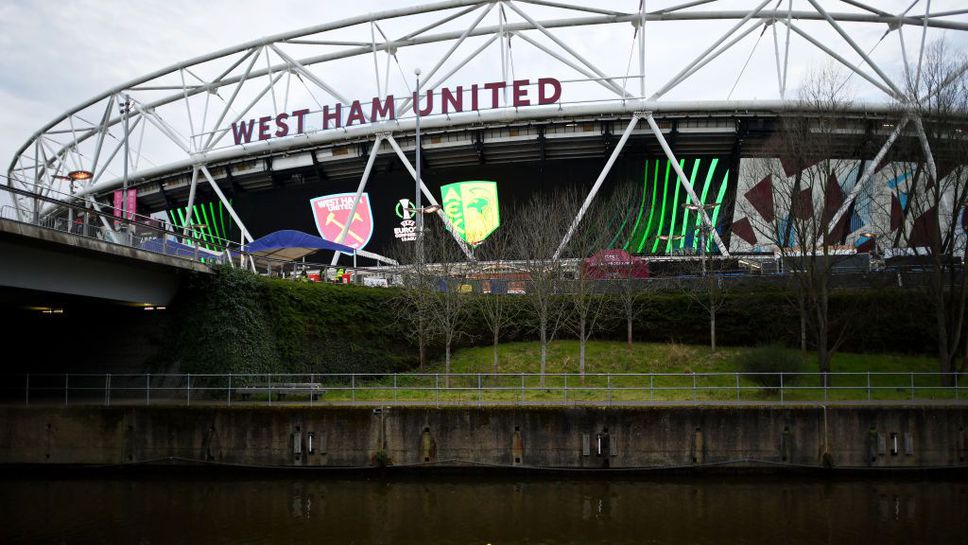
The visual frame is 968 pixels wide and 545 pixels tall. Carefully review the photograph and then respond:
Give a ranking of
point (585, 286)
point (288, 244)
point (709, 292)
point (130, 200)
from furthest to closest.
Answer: point (130, 200) < point (288, 244) < point (585, 286) < point (709, 292)

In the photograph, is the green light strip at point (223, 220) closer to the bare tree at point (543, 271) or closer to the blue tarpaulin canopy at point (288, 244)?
the blue tarpaulin canopy at point (288, 244)

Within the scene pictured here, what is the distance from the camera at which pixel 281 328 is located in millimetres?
25828

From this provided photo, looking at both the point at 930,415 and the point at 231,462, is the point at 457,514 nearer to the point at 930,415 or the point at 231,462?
the point at 231,462

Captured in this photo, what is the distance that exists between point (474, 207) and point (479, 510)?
29.9 meters

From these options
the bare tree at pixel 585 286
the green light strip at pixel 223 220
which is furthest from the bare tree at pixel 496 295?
the green light strip at pixel 223 220

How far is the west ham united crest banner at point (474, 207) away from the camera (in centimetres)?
4500

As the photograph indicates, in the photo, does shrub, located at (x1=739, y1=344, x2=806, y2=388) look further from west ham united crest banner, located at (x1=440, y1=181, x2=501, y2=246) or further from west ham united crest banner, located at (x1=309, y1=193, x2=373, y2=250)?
west ham united crest banner, located at (x1=309, y1=193, x2=373, y2=250)

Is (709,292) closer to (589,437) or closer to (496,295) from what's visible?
(496,295)

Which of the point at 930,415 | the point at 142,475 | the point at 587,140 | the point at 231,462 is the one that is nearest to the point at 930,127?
the point at 930,415

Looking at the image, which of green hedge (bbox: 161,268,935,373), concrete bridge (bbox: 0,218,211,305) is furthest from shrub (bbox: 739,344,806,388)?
concrete bridge (bbox: 0,218,211,305)

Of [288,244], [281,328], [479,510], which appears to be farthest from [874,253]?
[288,244]

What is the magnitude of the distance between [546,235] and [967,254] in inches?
569

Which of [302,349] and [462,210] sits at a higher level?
[462,210]

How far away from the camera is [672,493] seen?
18.2m
